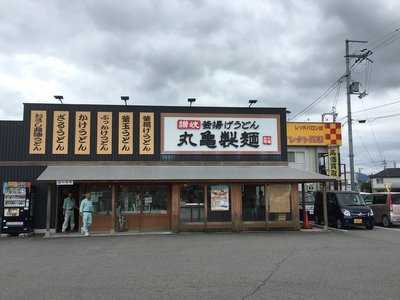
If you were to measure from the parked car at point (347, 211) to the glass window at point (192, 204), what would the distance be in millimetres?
6552

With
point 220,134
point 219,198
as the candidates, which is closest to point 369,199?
point 220,134

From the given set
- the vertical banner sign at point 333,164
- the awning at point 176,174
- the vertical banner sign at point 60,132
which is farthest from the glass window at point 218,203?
the vertical banner sign at point 333,164

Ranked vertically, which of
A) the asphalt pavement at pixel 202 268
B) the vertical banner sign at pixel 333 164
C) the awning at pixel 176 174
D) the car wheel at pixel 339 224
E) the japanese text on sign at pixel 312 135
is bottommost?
the asphalt pavement at pixel 202 268

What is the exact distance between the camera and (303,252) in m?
12.5

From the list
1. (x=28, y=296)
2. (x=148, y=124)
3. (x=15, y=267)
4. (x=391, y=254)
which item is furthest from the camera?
(x=148, y=124)

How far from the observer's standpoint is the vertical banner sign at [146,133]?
66.2ft

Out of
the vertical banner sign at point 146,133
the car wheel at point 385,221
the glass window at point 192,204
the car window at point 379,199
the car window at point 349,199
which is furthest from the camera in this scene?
the car window at point 379,199

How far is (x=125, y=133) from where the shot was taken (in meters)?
20.1

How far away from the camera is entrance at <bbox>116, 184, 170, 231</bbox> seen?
19.4 meters

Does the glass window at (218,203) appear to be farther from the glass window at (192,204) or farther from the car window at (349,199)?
the car window at (349,199)

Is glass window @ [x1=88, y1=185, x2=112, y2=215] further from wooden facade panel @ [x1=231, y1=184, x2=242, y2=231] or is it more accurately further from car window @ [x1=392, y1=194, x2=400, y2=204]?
car window @ [x1=392, y1=194, x2=400, y2=204]

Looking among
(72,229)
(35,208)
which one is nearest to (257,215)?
(72,229)

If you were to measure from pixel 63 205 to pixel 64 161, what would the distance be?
1.88 meters

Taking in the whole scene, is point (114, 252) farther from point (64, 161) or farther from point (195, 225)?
point (64, 161)
